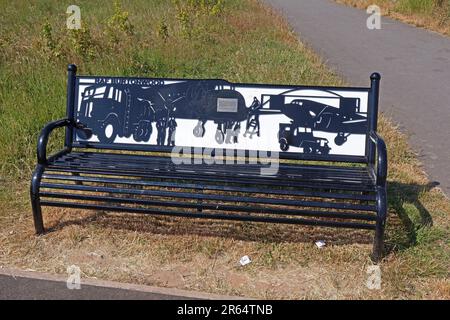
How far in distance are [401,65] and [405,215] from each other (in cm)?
643

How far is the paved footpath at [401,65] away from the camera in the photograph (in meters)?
5.18

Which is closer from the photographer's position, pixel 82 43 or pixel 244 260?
pixel 244 260

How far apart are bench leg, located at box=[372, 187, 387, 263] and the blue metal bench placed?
0.18m

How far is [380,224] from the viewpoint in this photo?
268 centimetres

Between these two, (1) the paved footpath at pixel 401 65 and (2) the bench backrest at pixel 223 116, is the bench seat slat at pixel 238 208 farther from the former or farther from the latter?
(1) the paved footpath at pixel 401 65

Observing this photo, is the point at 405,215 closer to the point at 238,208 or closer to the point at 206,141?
the point at 238,208

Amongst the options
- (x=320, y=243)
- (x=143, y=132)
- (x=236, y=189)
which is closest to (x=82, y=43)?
(x=143, y=132)

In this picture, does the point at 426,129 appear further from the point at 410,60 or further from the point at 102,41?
the point at 102,41

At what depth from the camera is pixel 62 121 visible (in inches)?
132

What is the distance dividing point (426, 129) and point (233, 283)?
3.84 meters

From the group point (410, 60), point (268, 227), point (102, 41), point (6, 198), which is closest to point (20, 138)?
point (6, 198)

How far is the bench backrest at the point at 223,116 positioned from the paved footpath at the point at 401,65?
1.41 metres

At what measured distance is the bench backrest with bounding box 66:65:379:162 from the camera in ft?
10.7

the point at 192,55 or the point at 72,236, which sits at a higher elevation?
the point at 192,55
